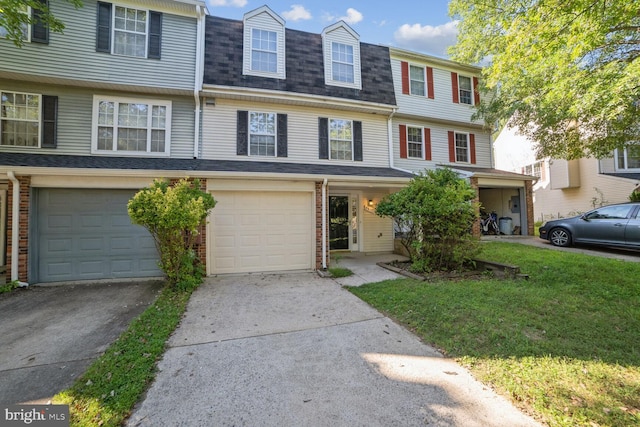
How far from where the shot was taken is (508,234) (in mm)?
12305

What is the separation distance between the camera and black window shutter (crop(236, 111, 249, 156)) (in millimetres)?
8352

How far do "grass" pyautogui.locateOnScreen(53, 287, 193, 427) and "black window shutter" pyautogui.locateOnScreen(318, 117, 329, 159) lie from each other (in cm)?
670

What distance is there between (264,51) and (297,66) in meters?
1.14

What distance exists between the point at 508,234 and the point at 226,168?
1237 centimetres

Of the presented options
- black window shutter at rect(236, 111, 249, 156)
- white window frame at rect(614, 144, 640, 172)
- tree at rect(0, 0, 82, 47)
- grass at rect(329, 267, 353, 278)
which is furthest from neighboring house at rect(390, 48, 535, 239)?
tree at rect(0, 0, 82, 47)

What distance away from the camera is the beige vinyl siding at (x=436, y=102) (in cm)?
1059

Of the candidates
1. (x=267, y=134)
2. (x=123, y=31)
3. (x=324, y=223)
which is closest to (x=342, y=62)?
(x=267, y=134)

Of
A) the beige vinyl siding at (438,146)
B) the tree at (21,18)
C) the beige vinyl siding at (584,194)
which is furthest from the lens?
the beige vinyl siding at (584,194)

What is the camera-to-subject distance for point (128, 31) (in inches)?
301

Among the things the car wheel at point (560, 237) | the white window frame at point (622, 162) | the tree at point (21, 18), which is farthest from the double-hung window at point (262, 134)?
the white window frame at point (622, 162)

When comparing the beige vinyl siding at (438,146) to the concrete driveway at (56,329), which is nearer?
the concrete driveway at (56,329)

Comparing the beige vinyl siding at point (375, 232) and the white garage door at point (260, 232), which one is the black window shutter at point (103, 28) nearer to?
the white garage door at point (260, 232)

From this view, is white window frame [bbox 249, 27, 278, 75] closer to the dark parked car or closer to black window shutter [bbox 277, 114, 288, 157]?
black window shutter [bbox 277, 114, 288, 157]

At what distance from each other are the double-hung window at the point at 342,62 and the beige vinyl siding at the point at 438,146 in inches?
97.7
